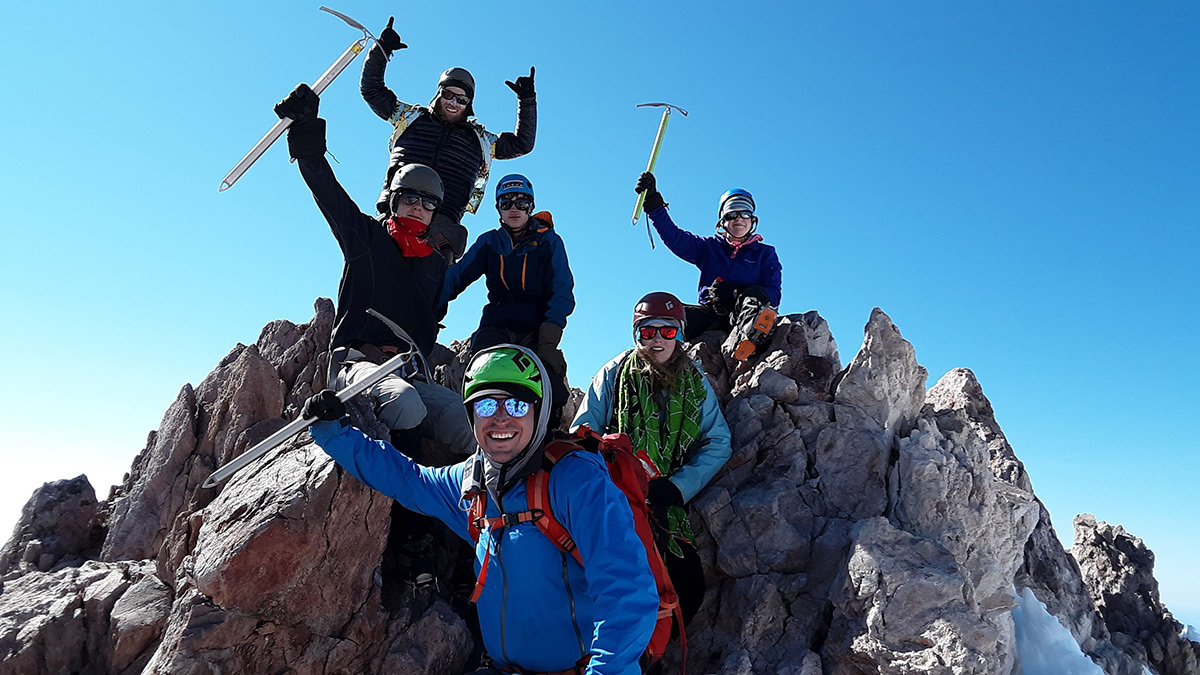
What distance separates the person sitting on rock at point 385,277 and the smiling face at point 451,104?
3.84m

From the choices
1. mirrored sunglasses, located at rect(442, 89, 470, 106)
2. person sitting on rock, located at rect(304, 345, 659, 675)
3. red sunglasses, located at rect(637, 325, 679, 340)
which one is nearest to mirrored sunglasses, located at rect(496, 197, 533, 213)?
mirrored sunglasses, located at rect(442, 89, 470, 106)

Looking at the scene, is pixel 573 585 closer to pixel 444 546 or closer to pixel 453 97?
pixel 444 546

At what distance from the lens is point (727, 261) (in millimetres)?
12602

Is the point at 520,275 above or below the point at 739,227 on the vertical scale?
below

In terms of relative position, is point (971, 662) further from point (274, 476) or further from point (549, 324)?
point (274, 476)

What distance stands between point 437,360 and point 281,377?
2511mm

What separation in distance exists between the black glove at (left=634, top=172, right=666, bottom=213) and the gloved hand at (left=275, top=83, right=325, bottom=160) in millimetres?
6787

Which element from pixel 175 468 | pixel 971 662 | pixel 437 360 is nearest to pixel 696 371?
pixel 971 662

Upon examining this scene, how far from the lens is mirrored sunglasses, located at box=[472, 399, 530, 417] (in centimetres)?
508

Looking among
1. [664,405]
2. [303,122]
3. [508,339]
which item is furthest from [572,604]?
[508,339]

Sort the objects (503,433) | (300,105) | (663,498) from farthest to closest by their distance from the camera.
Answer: (663,498) → (300,105) → (503,433)

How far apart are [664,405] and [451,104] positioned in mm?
6713

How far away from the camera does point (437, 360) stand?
11.9 m

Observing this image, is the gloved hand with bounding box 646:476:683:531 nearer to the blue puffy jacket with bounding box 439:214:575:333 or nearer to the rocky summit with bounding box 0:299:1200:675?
the rocky summit with bounding box 0:299:1200:675
